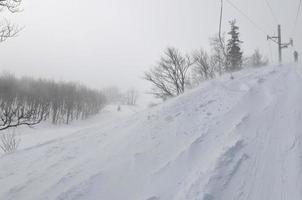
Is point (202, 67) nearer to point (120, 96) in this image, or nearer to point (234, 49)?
point (234, 49)

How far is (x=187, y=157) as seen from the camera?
559 cm

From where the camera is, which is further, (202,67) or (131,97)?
(131,97)

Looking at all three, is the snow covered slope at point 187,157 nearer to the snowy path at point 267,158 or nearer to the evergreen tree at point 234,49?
the snowy path at point 267,158

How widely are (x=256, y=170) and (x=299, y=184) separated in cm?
75

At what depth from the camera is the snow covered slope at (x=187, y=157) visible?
14.7ft

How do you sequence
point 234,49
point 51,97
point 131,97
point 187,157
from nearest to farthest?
point 187,157 < point 234,49 < point 51,97 < point 131,97

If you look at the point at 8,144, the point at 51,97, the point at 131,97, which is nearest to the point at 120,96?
the point at 131,97

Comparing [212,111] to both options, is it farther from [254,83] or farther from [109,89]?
[109,89]

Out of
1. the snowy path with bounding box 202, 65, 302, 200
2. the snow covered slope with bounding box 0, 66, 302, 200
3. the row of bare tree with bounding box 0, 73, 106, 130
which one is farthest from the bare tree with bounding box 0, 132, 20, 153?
the row of bare tree with bounding box 0, 73, 106, 130

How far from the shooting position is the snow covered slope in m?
4.47

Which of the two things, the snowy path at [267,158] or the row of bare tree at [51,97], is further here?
the row of bare tree at [51,97]

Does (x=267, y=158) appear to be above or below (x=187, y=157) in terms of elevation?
above

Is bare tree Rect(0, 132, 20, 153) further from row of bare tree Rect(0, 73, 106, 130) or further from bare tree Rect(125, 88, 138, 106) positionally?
bare tree Rect(125, 88, 138, 106)

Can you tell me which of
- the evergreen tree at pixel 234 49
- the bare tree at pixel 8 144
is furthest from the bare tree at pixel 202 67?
the bare tree at pixel 8 144
